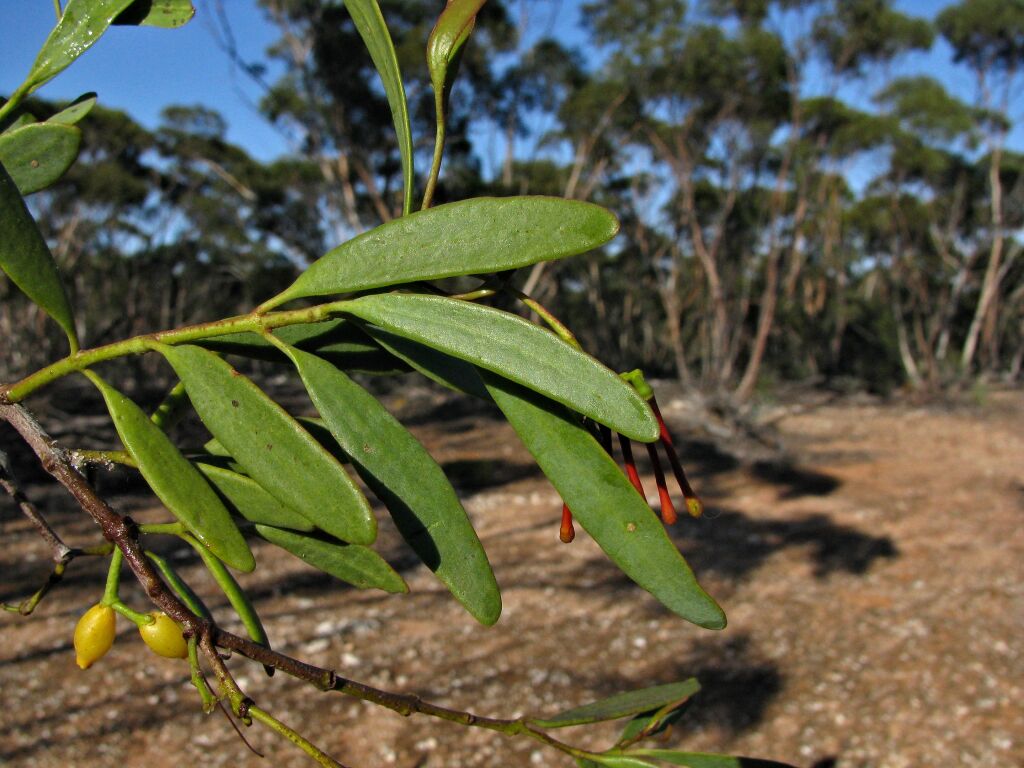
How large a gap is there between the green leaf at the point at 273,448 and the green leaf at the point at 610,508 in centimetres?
6

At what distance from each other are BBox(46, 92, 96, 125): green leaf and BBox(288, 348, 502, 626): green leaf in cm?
21

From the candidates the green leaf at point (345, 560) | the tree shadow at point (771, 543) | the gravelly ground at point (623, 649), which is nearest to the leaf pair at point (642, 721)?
the green leaf at point (345, 560)

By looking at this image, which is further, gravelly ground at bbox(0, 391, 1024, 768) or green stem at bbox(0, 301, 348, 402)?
gravelly ground at bbox(0, 391, 1024, 768)

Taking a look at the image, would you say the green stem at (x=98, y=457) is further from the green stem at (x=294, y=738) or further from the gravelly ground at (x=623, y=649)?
the gravelly ground at (x=623, y=649)

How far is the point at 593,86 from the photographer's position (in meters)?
7.65

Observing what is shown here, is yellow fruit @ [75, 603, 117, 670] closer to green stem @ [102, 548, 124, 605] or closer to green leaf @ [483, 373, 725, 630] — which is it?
green stem @ [102, 548, 124, 605]

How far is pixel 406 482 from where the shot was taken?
291 mm

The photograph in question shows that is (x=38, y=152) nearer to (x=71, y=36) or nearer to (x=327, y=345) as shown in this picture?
(x=71, y=36)

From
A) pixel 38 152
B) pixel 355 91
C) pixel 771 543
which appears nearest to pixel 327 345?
pixel 38 152

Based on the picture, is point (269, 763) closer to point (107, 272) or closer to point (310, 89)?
point (310, 89)

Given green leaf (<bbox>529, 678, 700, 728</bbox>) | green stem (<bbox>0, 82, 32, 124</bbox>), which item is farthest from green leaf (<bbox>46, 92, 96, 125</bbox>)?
green leaf (<bbox>529, 678, 700, 728</bbox>)

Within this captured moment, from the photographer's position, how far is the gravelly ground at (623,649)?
2.05 m

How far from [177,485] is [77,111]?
0.79 feet

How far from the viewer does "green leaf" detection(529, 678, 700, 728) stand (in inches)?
14.8
